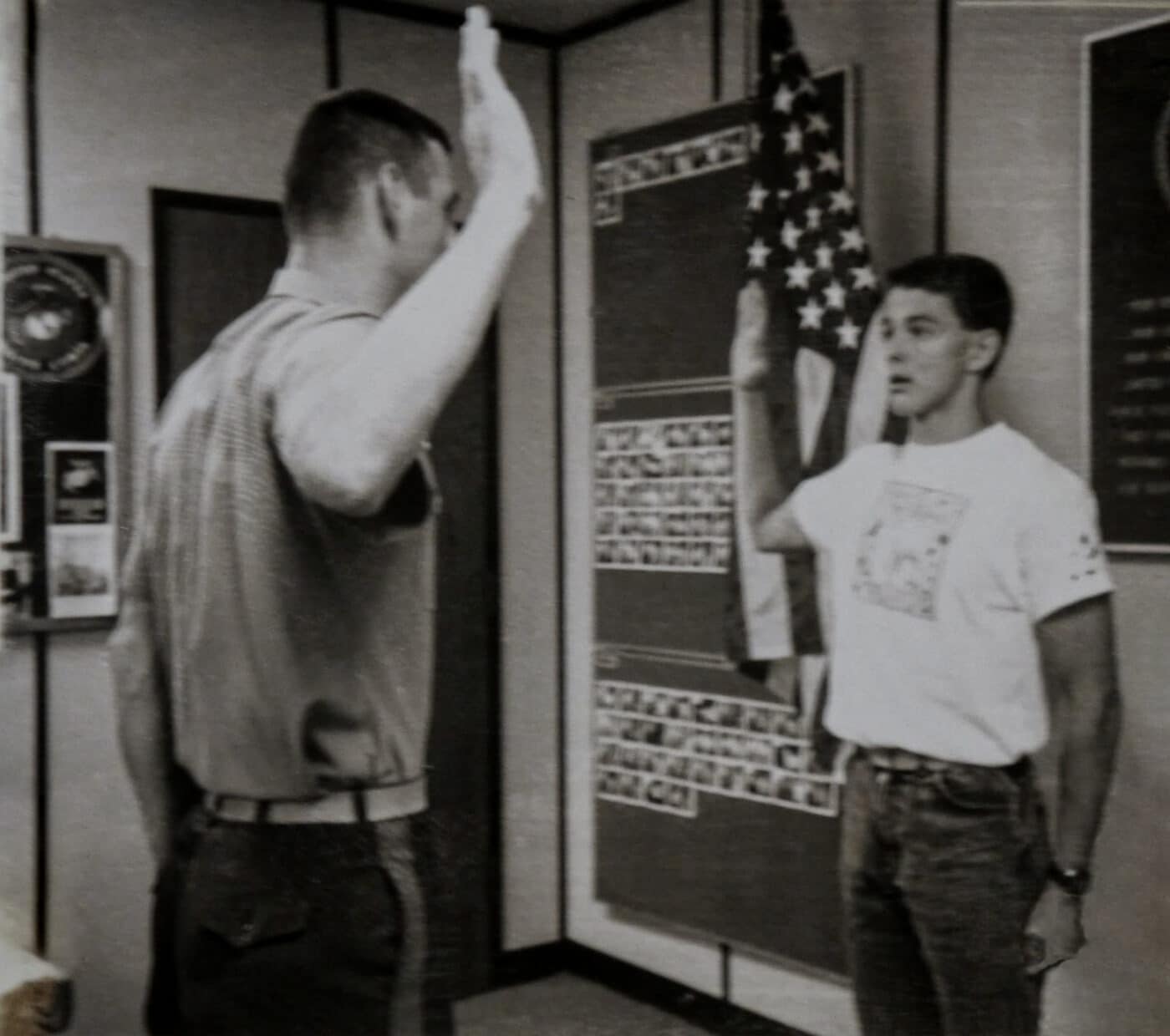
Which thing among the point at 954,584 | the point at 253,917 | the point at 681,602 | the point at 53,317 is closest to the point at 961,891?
the point at 954,584

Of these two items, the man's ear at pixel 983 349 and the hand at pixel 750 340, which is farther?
the hand at pixel 750 340

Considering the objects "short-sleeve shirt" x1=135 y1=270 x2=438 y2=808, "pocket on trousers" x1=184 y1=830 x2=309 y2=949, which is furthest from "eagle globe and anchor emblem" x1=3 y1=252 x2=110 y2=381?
"pocket on trousers" x1=184 y1=830 x2=309 y2=949

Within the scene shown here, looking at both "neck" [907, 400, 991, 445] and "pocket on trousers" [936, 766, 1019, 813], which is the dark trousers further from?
"neck" [907, 400, 991, 445]

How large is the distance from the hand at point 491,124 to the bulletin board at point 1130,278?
0.64 meters

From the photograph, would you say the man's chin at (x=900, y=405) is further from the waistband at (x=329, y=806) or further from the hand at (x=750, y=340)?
the waistband at (x=329, y=806)

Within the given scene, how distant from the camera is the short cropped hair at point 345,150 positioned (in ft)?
4.86

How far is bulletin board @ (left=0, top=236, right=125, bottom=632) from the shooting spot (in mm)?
1441

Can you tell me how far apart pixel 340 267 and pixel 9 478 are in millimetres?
452

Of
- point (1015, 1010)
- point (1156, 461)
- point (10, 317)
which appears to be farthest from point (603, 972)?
point (10, 317)

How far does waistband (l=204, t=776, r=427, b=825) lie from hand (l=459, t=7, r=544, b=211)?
0.72 m

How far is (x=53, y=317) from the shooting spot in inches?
57.3

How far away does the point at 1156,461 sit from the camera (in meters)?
1.38

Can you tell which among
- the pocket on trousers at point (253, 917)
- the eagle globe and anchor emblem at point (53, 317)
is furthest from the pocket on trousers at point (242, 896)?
the eagle globe and anchor emblem at point (53, 317)

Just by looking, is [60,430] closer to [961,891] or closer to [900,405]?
[900,405]
